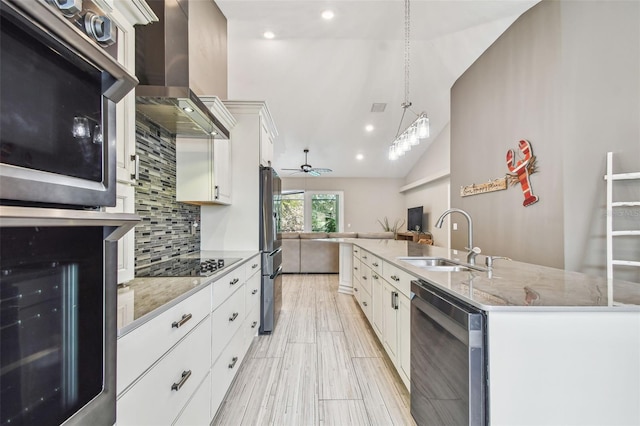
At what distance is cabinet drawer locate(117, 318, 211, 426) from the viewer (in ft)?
2.81

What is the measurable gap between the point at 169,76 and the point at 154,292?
5.82ft

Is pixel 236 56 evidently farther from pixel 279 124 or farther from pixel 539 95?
pixel 539 95

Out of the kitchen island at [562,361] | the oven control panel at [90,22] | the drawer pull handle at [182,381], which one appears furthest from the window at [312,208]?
the oven control panel at [90,22]

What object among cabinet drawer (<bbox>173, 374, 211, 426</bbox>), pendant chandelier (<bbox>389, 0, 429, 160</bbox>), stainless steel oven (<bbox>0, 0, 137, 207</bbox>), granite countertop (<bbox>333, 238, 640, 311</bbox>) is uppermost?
pendant chandelier (<bbox>389, 0, 429, 160</bbox>)

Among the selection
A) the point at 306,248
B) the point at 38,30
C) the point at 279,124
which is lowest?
the point at 306,248

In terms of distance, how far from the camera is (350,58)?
4273mm

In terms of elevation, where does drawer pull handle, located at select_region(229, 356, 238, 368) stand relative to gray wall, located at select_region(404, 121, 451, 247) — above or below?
below

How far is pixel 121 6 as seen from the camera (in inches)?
45.4

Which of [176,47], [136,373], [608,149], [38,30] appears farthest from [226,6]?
[608,149]

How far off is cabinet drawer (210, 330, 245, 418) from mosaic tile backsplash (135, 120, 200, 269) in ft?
2.72

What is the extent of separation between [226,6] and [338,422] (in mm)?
4078

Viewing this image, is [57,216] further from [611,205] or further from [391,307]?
[611,205]

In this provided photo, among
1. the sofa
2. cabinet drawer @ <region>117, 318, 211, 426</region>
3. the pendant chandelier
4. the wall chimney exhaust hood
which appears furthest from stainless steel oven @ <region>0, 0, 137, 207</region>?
the sofa

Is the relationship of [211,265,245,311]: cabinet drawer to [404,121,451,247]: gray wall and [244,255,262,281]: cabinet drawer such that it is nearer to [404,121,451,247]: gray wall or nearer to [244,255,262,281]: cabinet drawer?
[244,255,262,281]: cabinet drawer
